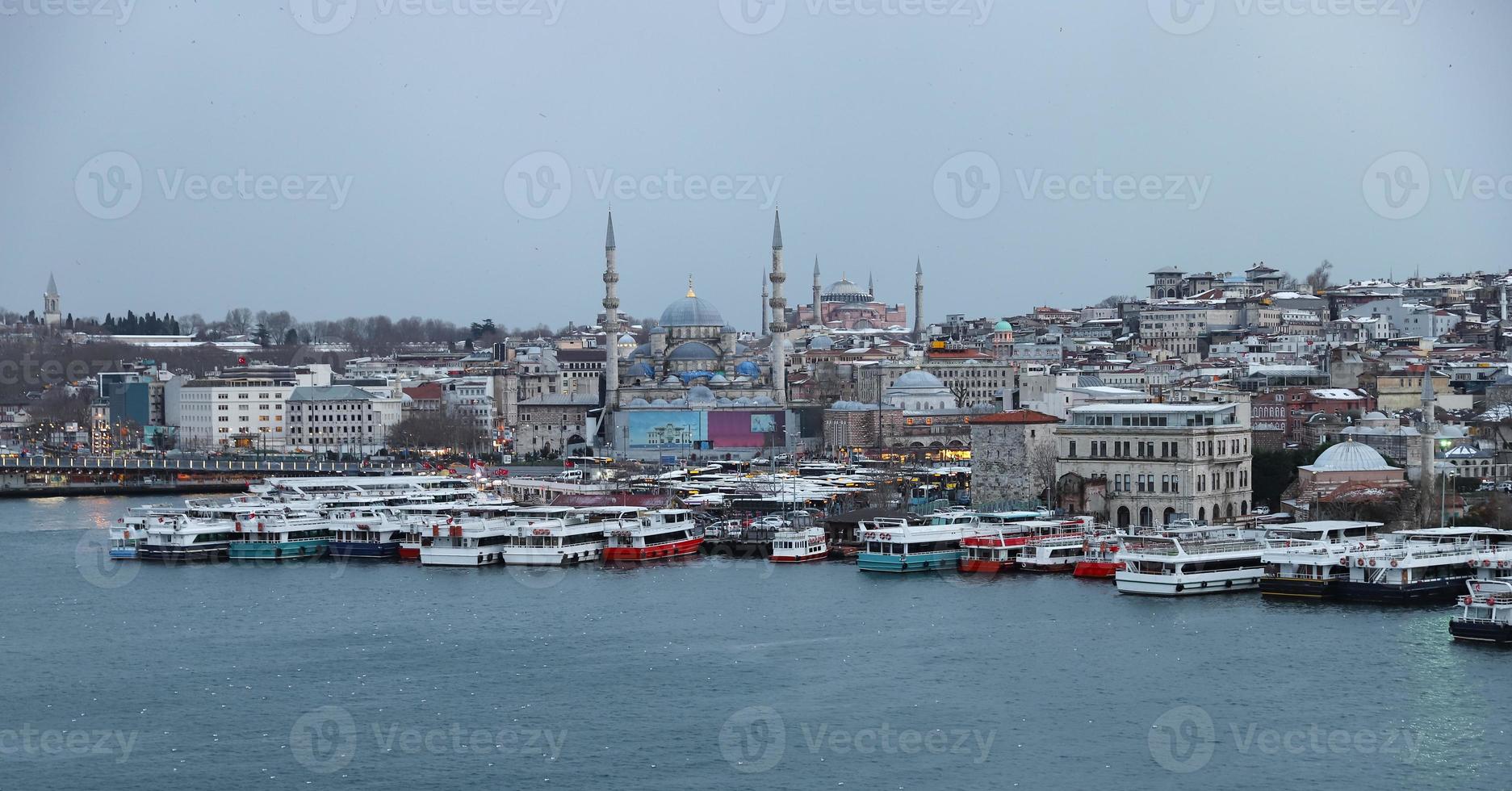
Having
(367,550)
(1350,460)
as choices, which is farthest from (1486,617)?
(367,550)

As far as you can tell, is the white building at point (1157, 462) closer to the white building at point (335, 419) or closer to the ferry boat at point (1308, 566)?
the ferry boat at point (1308, 566)

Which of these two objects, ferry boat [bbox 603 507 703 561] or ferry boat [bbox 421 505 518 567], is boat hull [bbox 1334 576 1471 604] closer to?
ferry boat [bbox 603 507 703 561]

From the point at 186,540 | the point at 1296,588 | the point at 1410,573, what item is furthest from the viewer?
the point at 186,540

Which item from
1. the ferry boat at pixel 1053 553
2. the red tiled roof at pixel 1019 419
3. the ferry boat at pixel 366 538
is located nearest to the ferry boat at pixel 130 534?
the ferry boat at pixel 366 538

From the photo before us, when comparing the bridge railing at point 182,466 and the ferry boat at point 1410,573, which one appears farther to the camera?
the bridge railing at point 182,466

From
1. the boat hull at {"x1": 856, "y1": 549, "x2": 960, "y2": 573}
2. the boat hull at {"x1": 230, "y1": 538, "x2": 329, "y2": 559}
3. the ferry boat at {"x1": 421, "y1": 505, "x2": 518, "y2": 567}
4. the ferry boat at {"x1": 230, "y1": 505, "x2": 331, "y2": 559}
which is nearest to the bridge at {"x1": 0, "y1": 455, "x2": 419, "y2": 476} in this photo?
the ferry boat at {"x1": 230, "y1": 505, "x2": 331, "y2": 559}

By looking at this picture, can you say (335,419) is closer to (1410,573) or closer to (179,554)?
(179,554)
